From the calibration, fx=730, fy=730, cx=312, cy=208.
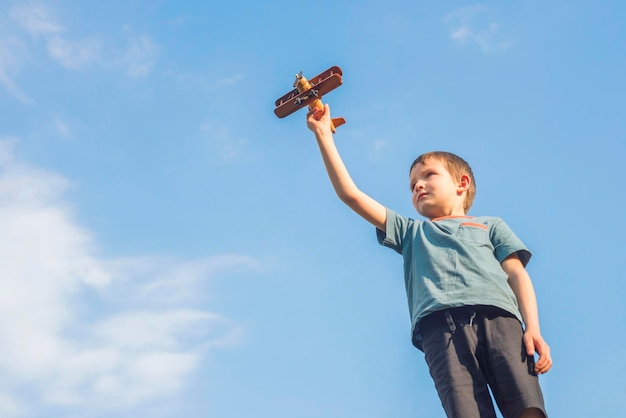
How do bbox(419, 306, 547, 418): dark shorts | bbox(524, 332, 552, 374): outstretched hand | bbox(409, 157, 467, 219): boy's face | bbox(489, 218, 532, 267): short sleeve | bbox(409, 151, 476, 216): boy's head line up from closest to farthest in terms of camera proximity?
bbox(419, 306, 547, 418): dark shorts
bbox(524, 332, 552, 374): outstretched hand
bbox(489, 218, 532, 267): short sleeve
bbox(409, 157, 467, 219): boy's face
bbox(409, 151, 476, 216): boy's head

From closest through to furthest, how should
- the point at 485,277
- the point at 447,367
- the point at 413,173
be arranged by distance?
the point at 447,367
the point at 485,277
the point at 413,173

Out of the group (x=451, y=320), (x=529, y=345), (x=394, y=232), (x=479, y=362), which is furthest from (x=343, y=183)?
(x=529, y=345)

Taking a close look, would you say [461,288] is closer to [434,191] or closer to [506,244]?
[506,244]

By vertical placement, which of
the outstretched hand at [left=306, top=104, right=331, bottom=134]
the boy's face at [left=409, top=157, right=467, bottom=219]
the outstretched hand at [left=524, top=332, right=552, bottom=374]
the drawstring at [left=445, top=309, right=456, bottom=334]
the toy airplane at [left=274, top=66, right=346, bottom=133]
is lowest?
the outstretched hand at [left=524, top=332, right=552, bottom=374]

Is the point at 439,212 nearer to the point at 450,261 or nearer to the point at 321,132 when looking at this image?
the point at 450,261

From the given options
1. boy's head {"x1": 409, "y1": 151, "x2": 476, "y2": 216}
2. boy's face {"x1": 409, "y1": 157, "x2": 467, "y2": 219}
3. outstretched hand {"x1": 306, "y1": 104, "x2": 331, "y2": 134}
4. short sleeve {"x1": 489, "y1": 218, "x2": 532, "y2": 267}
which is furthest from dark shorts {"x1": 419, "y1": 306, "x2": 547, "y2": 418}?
outstretched hand {"x1": 306, "y1": 104, "x2": 331, "y2": 134}

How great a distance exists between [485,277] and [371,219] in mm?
824

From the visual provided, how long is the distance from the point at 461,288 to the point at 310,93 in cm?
161

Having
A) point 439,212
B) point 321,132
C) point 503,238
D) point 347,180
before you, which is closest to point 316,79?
point 321,132

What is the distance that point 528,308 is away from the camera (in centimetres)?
453

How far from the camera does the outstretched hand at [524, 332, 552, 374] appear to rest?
4234 millimetres

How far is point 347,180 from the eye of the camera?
470cm

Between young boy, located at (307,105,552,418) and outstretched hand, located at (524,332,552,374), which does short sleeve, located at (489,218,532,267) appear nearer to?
young boy, located at (307,105,552,418)

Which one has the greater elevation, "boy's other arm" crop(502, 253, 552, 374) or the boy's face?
the boy's face
